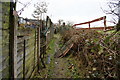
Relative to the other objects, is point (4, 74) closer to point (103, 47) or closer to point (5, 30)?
point (5, 30)

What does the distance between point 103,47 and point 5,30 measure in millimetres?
2571

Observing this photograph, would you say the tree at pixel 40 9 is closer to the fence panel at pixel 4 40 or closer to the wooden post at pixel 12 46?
the wooden post at pixel 12 46

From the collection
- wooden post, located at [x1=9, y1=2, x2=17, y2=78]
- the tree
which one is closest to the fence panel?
wooden post, located at [x1=9, y1=2, x2=17, y2=78]

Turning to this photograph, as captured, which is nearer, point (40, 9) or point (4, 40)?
point (4, 40)

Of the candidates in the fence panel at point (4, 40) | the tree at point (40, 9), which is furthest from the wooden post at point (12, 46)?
the tree at point (40, 9)

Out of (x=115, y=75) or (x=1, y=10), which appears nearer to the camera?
(x=1, y=10)

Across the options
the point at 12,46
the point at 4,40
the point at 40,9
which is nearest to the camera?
the point at 4,40

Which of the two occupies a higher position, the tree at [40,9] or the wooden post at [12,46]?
the tree at [40,9]

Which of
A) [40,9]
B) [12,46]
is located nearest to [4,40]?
[12,46]

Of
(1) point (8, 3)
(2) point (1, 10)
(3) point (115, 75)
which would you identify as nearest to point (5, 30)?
(2) point (1, 10)

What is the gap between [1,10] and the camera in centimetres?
173

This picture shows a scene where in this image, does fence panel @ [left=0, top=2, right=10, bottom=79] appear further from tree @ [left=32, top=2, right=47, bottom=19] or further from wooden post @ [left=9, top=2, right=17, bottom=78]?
tree @ [left=32, top=2, right=47, bottom=19]

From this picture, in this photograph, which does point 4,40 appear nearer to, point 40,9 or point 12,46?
point 12,46

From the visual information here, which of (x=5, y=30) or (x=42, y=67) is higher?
(x=5, y=30)
